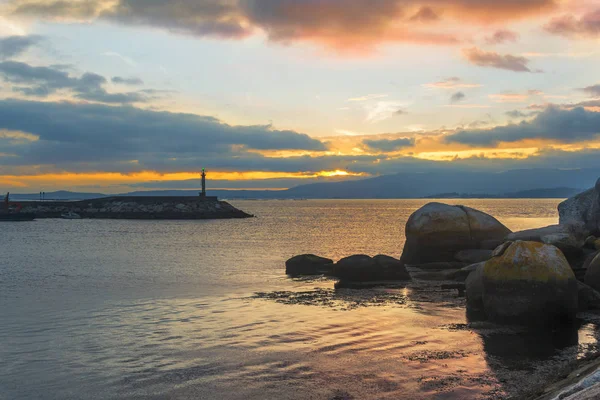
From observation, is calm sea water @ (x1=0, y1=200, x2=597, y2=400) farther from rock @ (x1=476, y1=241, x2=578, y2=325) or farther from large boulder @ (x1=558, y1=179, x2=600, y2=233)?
large boulder @ (x1=558, y1=179, x2=600, y2=233)

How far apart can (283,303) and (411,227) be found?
12326mm

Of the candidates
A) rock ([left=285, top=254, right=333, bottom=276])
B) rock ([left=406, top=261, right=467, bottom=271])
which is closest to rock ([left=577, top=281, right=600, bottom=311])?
rock ([left=406, top=261, right=467, bottom=271])

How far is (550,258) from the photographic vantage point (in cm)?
1518

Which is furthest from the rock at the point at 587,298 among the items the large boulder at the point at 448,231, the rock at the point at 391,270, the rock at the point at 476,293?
the large boulder at the point at 448,231

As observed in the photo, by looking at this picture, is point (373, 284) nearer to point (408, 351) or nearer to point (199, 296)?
point (199, 296)

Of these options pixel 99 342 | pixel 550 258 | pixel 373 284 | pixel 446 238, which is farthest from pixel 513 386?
pixel 446 238

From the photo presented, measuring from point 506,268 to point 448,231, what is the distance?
44.1ft

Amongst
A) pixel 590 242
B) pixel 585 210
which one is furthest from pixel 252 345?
pixel 585 210

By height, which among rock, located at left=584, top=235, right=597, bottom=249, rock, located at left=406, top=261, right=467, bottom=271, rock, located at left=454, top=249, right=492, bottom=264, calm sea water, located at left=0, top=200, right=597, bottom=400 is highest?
rock, located at left=584, top=235, right=597, bottom=249

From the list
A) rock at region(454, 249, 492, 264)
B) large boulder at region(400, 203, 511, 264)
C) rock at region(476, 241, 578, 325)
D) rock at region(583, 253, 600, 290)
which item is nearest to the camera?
rock at region(476, 241, 578, 325)

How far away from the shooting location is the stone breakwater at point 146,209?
370 feet

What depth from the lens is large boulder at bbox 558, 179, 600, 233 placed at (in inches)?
1069

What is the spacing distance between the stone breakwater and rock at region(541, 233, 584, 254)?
3714 inches

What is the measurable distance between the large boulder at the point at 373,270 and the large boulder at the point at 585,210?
908 cm
